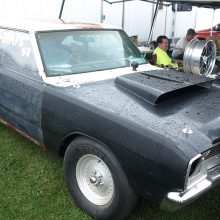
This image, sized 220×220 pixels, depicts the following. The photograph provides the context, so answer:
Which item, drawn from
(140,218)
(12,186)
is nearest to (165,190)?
(140,218)

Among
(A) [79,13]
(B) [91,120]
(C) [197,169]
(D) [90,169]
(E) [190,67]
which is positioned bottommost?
(D) [90,169]

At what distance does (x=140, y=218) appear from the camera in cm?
316

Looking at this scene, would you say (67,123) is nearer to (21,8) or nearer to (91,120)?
(91,120)

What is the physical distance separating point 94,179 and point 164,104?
34.8 inches

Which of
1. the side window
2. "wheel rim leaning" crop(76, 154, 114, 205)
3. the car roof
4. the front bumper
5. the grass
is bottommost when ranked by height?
the grass

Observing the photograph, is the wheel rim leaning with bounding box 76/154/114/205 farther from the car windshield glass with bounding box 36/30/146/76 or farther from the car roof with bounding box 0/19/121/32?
the car roof with bounding box 0/19/121/32

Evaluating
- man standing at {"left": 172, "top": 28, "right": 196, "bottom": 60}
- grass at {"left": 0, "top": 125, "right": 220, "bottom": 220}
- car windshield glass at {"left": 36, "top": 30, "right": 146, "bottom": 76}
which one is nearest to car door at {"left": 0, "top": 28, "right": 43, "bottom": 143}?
car windshield glass at {"left": 36, "top": 30, "right": 146, "bottom": 76}

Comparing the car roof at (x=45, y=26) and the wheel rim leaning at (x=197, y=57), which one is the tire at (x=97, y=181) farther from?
the wheel rim leaning at (x=197, y=57)

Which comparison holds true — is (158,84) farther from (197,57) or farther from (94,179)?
(197,57)

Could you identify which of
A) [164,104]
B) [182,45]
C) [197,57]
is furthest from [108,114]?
[182,45]

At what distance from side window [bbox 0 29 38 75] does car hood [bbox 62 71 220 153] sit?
705 millimetres

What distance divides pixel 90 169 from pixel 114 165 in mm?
413

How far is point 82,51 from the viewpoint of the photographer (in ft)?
12.9

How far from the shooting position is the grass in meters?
3.21
